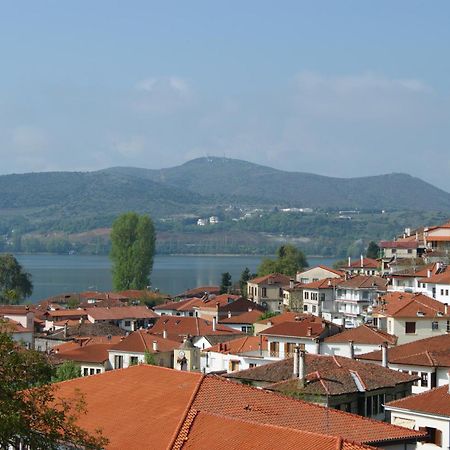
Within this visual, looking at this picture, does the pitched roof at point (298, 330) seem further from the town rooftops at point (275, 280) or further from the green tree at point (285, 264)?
the green tree at point (285, 264)

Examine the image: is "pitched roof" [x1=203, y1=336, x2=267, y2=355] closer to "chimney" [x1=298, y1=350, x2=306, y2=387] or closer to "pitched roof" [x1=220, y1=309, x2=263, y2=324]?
"chimney" [x1=298, y1=350, x2=306, y2=387]

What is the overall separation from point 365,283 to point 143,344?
23.7m

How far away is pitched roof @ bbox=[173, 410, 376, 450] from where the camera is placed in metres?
15.3

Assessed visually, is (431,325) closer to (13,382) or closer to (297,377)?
(297,377)

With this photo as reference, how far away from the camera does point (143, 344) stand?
4572 centimetres

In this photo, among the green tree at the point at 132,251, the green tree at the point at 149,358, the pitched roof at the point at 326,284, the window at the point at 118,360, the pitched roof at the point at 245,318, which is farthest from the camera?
the green tree at the point at 132,251

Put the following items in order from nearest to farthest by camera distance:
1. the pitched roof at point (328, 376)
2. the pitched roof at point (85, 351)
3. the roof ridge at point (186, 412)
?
the roof ridge at point (186, 412), the pitched roof at point (328, 376), the pitched roof at point (85, 351)

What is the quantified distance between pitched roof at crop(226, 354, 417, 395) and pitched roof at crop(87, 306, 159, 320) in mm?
43058

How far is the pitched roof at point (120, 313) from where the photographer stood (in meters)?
71.2

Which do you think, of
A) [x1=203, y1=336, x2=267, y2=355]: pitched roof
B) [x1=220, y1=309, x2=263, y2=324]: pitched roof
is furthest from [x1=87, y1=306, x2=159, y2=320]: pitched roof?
[x1=203, y1=336, x2=267, y2=355]: pitched roof

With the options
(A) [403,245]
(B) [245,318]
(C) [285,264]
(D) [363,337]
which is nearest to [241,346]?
(D) [363,337]

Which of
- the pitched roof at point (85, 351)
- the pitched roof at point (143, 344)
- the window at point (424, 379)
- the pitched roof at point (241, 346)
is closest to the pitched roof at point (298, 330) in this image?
the pitched roof at point (241, 346)

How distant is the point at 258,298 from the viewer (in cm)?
8594

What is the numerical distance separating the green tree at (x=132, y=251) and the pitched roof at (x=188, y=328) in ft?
187
